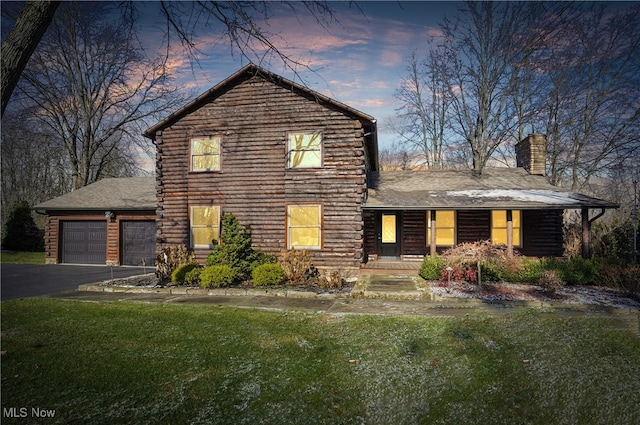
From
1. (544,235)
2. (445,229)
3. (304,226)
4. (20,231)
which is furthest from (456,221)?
(20,231)

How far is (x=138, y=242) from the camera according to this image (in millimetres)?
18906

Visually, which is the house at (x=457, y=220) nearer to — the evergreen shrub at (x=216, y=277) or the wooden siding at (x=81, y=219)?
the evergreen shrub at (x=216, y=277)

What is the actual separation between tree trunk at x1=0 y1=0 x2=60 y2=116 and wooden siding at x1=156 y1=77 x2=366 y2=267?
9.93 metres

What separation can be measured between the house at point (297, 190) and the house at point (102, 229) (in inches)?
181

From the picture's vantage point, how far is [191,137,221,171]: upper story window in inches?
574

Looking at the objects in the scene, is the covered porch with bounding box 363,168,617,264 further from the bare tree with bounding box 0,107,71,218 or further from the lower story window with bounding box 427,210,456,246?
the bare tree with bounding box 0,107,71,218

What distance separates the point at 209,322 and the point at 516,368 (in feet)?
18.3

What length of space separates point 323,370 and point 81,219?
20101 millimetres

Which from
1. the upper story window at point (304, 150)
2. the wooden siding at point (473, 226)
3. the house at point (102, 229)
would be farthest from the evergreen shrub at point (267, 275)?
the house at point (102, 229)

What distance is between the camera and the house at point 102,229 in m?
18.8

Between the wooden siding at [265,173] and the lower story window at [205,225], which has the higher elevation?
the wooden siding at [265,173]

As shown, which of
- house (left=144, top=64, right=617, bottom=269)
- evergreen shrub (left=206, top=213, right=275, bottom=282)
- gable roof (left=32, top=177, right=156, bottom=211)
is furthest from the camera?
gable roof (left=32, top=177, right=156, bottom=211)

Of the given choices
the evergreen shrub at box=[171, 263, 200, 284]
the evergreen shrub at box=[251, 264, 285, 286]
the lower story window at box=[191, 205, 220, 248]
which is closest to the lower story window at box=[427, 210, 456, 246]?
the evergreen shrub at box=[251, 264, 285, 286]

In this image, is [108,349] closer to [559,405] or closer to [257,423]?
[257,423]
